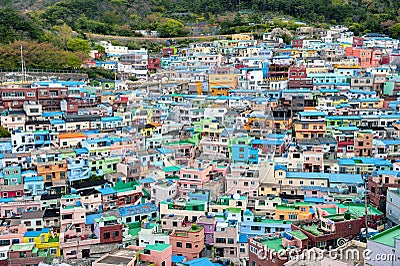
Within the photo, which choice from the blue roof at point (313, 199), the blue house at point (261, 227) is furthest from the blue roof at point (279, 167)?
the blue house at point (261, 227)

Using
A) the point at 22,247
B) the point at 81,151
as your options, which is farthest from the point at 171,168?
the point at 22,247

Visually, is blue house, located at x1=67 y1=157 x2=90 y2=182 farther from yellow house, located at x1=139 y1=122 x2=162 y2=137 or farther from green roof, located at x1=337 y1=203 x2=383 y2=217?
green roof, located at x1=337 y1=203 x2=383 y2=217

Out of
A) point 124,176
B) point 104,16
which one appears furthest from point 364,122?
point 104,16

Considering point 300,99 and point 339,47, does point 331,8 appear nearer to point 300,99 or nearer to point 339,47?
point 339,47

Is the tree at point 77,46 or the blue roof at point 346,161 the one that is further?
the tree at point 77,46

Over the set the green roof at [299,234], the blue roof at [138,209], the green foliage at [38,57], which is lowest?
the blue roof at [138,209]

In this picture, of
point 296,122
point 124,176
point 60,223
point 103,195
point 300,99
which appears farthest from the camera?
point 300,99

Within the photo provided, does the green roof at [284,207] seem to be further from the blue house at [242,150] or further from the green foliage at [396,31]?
the green foliage at [396,31]

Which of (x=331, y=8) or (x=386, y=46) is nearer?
(x=386, y=46)

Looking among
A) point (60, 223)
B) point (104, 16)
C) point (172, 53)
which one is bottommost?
point (60, 223)
